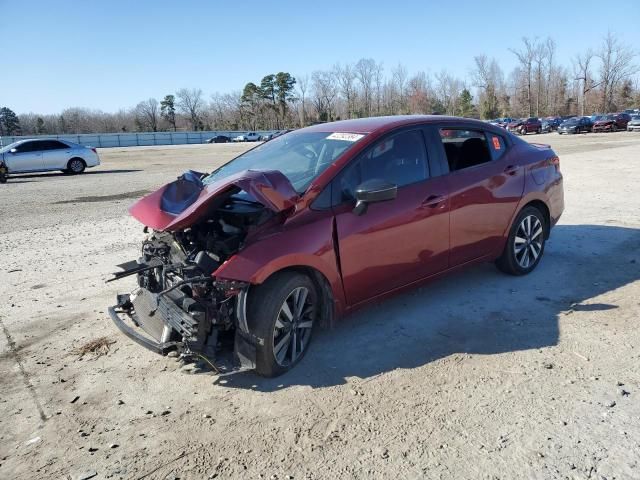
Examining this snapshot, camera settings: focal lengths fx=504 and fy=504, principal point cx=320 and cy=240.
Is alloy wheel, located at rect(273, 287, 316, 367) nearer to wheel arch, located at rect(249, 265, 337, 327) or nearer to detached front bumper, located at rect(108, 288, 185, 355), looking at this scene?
wheel arch, located at rect(249, 265, 337, 327)

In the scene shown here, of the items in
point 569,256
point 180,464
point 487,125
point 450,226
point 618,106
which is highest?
point 618,106

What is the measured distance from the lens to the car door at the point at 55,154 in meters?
21.0

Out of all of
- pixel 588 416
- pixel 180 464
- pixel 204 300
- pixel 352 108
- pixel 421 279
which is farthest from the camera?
pixel 352 108

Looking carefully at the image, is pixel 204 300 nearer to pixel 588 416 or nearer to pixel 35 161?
pixel 588 416

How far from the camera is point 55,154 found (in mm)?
21203

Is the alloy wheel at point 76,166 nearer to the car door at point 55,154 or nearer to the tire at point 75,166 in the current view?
the tire at point 75,166

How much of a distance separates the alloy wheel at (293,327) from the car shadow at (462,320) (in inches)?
5.6

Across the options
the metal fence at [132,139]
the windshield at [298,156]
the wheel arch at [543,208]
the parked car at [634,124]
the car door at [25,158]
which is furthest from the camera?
the metal fence at [132,139]

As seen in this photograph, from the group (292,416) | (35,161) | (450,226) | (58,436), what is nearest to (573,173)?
(450,226)

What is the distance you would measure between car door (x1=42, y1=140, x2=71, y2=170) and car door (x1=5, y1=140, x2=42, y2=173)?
22 centimetres

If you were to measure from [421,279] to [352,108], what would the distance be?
9864 cm

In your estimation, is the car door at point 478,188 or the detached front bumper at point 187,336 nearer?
the detached front bumper at point 187,336

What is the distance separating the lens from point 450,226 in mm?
4559

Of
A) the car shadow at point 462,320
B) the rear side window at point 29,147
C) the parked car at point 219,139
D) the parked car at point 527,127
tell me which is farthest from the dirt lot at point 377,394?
the parked car at point 219,139
